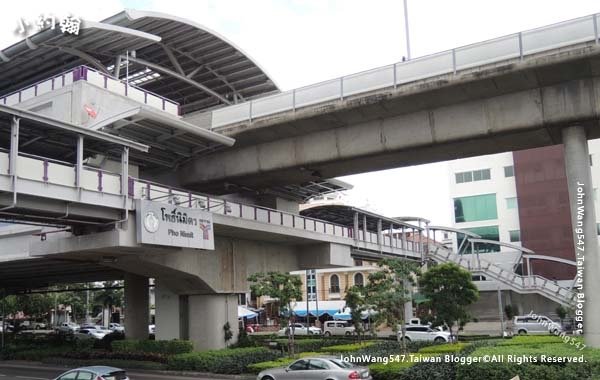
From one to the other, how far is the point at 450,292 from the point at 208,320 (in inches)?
540

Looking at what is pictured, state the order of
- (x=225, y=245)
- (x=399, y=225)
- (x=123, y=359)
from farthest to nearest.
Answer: (x=399, y=225) → (x=225, y=245) → (x=123, y=359)

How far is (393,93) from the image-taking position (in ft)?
82.3

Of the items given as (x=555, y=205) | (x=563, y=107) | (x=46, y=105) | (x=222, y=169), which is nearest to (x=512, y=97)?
(x=563, y=107)

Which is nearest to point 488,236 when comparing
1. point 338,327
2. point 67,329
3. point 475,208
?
point 475,208

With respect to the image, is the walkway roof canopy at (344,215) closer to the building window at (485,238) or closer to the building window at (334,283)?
the building window at (485,238)

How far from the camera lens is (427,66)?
24.9 metres

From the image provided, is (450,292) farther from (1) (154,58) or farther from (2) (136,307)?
(1) (154,58)

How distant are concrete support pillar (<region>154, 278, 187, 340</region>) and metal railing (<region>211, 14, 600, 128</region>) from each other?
11.3 metres

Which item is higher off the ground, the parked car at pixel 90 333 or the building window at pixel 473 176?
the building window at pixel 473 176

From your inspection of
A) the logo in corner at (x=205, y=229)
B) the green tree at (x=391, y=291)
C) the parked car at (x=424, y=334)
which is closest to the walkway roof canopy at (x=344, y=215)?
the parked car at (x=424, y=334)

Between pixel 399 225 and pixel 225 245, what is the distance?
103 feet

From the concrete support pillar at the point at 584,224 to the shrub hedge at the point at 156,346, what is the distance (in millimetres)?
19694

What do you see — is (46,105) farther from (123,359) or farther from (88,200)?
(123,359)

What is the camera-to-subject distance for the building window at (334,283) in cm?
8656
